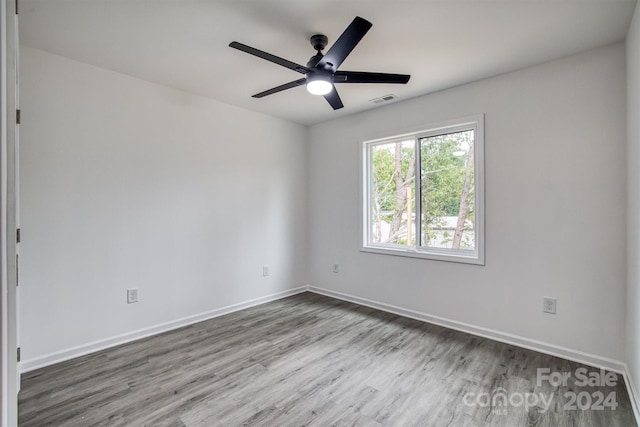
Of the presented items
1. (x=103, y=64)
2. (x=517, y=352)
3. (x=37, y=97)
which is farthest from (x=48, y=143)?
(x=517, y=352)

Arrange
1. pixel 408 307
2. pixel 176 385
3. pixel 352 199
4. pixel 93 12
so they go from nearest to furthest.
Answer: pixel 93 12, pixel 176 385, pixel 408 307, pixel 352 199

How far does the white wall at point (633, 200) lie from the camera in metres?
1.91

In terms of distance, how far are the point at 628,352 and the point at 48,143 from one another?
4734mm

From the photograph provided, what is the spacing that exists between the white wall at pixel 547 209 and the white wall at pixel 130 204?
2.07 meters

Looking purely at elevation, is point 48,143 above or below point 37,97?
below

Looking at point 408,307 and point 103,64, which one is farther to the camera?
point 408,307

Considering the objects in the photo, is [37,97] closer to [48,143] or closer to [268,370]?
[48,143]

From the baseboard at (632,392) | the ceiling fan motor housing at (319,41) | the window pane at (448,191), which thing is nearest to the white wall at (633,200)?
the baseboard at (632,392)

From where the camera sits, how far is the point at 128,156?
9.52 ft

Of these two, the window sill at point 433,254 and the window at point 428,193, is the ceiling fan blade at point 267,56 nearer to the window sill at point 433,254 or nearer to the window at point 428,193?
the window at point 428,193

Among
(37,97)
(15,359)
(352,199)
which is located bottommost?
(15,359)

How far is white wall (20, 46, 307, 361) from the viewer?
244 centimetres

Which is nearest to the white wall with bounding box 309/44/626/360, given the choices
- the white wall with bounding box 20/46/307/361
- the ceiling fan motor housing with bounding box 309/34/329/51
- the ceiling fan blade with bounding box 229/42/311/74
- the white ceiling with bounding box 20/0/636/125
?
the white ceiling with bounding box 20/0/636/125

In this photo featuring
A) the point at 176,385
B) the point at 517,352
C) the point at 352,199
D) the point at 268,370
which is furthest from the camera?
the point at 352,199
